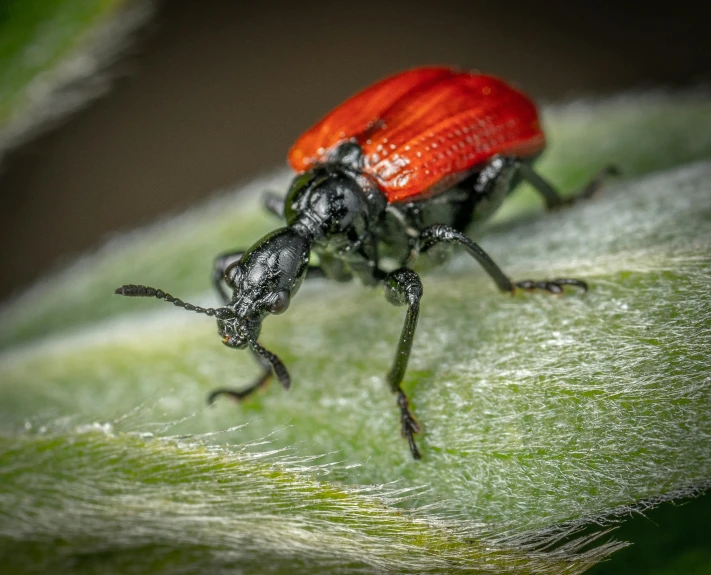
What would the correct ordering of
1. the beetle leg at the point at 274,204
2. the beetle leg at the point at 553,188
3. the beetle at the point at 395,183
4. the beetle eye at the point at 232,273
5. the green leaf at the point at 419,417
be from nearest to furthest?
1. the green leaf at the point at 419,417
2. the beetle eye at the point at 232,273
3. the beetle at the point at 395,183
4. the beetle leg at the point at 553,188
5. the beetle leg at the point at 274,204

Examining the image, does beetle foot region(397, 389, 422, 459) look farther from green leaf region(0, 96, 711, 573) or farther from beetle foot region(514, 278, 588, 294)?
beetle foot region(514, 278, 588, 294)

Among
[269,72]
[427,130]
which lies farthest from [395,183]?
[269,72]

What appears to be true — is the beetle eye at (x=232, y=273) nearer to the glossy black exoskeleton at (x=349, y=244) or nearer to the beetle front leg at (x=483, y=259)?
the glossy black exoskeleton at (x=349, y=244)

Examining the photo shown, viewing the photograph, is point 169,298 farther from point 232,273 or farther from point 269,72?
point 269,72

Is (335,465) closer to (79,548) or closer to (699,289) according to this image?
(79,548)

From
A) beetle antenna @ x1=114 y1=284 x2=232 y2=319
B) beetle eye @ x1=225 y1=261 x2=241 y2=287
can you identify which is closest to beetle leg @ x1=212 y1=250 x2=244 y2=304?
beetle eye @ x1=225 y1=261 x2=241 y2=287

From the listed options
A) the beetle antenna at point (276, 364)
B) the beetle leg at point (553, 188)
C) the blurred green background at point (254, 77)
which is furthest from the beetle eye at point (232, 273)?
the blurred green background at point (254, 77)

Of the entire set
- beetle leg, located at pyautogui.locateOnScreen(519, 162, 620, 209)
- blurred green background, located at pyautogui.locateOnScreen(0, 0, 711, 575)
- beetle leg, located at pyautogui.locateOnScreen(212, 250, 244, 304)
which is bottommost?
beetle leg, located at pyautogui.locateOnScreen(519, 162, 620, 209)
